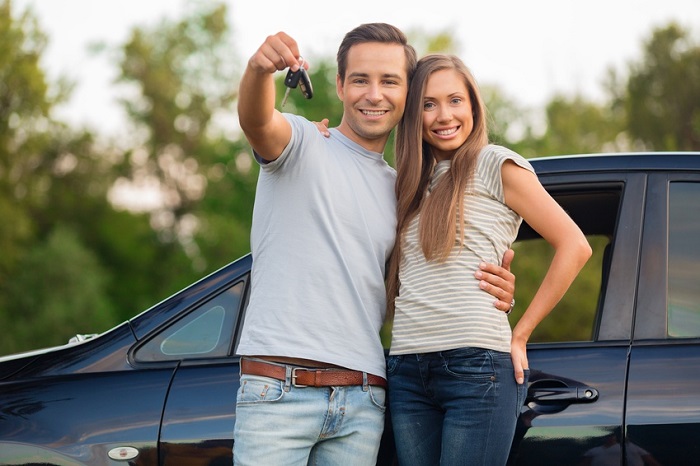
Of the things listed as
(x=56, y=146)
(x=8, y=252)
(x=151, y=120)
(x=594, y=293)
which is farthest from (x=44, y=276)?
(x=594, y=293)

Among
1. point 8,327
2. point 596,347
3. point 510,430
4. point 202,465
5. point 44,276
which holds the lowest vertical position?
point 202,465

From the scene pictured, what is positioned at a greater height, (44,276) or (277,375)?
(44,276)

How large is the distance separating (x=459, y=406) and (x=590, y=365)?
51 cm

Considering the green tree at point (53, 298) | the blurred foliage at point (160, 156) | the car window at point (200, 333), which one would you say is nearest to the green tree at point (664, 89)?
the blurred foliage at point (160, 156)

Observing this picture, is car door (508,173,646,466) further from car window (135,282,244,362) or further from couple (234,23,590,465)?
car window (135,282,244,362)

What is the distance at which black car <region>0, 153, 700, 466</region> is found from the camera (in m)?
2.71

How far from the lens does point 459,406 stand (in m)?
2.51

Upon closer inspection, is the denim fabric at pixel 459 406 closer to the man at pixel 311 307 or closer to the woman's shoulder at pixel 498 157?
the man at pixel 311 307

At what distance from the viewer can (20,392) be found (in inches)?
123

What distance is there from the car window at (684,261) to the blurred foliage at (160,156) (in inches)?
873

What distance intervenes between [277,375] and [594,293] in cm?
2403

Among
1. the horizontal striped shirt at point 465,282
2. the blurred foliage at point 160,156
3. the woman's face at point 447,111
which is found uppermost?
the blurred foliage at point 160,156

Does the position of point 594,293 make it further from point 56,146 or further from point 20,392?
point 20,392

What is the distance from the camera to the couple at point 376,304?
2.51m
